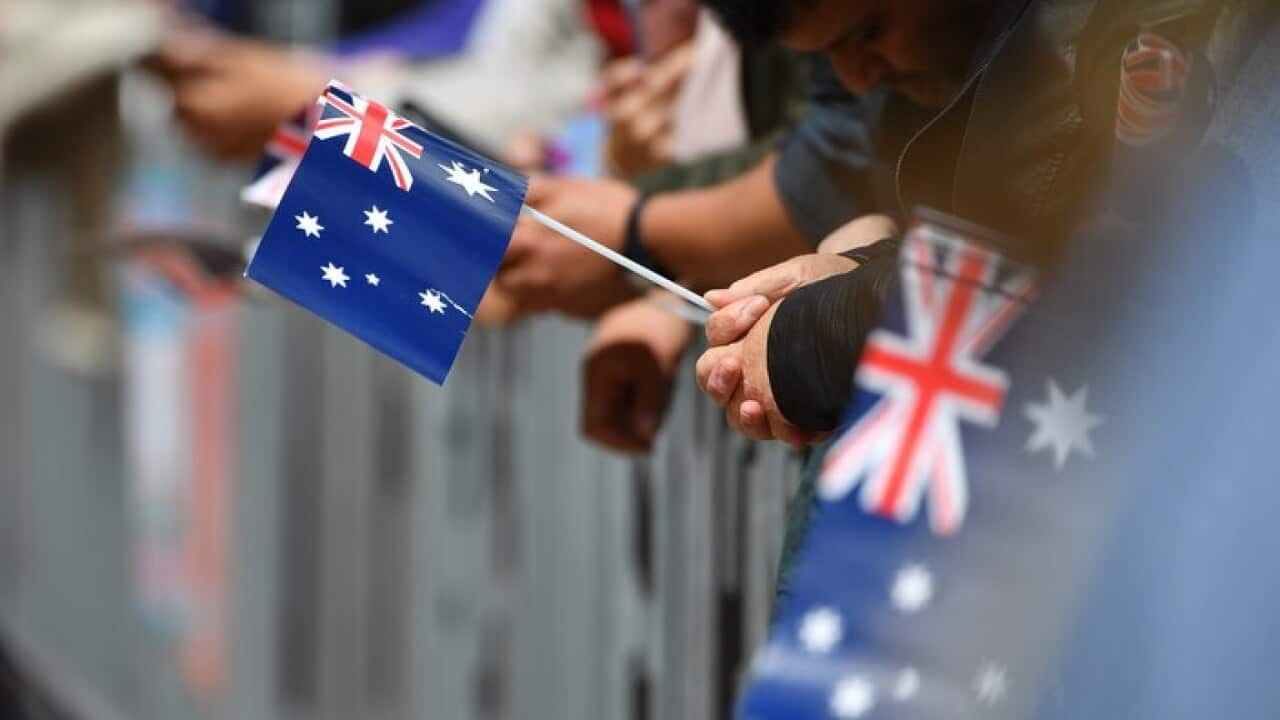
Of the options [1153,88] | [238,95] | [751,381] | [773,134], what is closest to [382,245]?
[751,381]

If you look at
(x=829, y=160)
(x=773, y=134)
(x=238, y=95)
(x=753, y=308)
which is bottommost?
(x=753, y=308)

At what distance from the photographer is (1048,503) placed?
3.49 ft

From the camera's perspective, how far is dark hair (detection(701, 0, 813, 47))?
4.40 feet

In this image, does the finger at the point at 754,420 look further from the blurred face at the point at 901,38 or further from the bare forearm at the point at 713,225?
the bare forearm at the point at 713,225

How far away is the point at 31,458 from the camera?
18.6 ft

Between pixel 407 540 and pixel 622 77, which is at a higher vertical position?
pixel 622 77

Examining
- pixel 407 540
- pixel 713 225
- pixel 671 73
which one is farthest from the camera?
pixel 407 540

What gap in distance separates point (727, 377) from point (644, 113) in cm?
105

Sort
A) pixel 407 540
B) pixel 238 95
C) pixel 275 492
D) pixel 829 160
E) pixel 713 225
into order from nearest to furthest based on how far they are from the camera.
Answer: pixel 829 160
pixel 713 225
pixel 238 95
pixel 407 540
pixel 275 492

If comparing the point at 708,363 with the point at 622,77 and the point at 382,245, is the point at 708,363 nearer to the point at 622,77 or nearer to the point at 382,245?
the point at 382,245

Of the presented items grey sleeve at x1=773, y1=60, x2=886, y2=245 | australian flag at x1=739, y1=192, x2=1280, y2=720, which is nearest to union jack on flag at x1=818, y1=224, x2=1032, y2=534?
australian flag at x1=739, y1=192, x2=1280, y2=720

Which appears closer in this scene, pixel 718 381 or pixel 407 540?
pixel 718 381

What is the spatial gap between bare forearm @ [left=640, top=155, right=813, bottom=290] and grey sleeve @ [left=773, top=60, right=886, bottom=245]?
0.07 ft

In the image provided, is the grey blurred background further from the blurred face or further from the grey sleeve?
the blurred face
